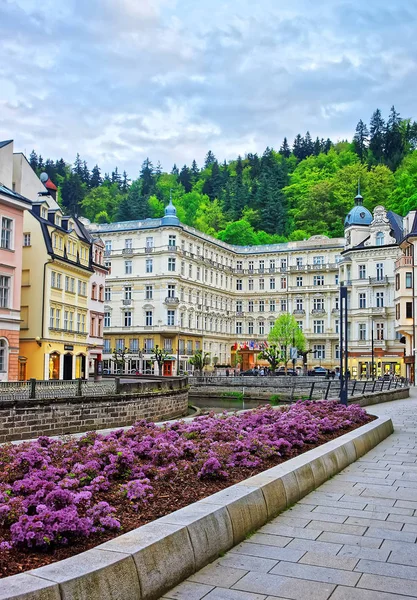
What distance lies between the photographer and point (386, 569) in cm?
627

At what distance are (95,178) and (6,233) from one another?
445 feet

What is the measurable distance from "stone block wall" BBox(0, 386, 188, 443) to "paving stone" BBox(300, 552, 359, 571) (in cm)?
1703

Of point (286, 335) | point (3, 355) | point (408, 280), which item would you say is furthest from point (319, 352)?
point (3, 355)

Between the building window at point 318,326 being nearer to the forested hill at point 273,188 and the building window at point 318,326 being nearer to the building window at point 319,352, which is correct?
the building window at point 319,352

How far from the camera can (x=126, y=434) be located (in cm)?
1234

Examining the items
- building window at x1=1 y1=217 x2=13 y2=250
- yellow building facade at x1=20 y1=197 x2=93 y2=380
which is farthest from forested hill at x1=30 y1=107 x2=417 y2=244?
building window at x1=1 y1=217 x2=13 y2=250

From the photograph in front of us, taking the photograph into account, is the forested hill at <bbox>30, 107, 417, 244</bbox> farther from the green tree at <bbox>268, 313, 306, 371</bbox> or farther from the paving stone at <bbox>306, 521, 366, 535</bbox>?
the paving stone at <bbox>306, 521, 366, 535</bbox>

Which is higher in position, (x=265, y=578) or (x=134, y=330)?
(x=134, y=330)

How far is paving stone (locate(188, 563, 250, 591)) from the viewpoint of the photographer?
5.82 metres

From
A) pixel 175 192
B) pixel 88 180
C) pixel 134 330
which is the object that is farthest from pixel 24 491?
pixel 88 180

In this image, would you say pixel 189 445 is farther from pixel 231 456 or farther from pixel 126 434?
pixel 126 434

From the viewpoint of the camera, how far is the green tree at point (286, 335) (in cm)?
9000

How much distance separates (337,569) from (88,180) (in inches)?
6634

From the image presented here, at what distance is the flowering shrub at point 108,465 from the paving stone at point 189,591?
0.84 meters
